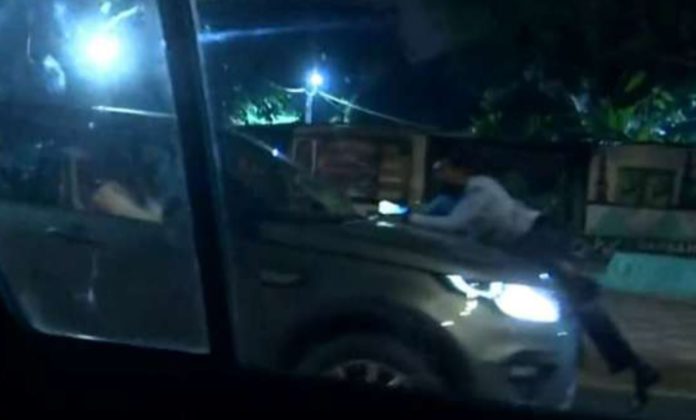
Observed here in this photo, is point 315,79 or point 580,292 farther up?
point 315,79

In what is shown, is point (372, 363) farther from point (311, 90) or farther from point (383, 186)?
point (311, 90)

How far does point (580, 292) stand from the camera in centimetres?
411

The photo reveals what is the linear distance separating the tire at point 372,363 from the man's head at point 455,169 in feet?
1.05

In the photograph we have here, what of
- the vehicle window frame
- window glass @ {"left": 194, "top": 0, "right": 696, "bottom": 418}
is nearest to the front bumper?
window glass @ {"left": 194, "top": 0, "right": 696, "bottom": 418}

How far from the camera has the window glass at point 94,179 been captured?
13.4ft

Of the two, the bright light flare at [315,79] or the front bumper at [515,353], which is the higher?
the bright light flare at [315,79]

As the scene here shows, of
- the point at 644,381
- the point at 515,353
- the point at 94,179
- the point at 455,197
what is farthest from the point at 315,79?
the point at 644,381

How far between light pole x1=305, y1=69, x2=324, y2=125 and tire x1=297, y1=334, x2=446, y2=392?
0.42 m

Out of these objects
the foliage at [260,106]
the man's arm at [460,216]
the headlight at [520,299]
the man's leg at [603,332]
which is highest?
the foliage at [260,106]

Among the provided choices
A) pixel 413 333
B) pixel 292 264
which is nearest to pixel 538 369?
pixel 413 333

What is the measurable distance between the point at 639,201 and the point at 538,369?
1.20 ft

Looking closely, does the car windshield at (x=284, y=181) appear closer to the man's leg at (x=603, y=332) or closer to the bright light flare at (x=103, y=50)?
the bright light flare at (x=103, y=50)

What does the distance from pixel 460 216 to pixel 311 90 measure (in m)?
0.37

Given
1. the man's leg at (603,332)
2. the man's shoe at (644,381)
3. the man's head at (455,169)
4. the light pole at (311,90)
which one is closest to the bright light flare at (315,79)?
the light pole at (311,90)
